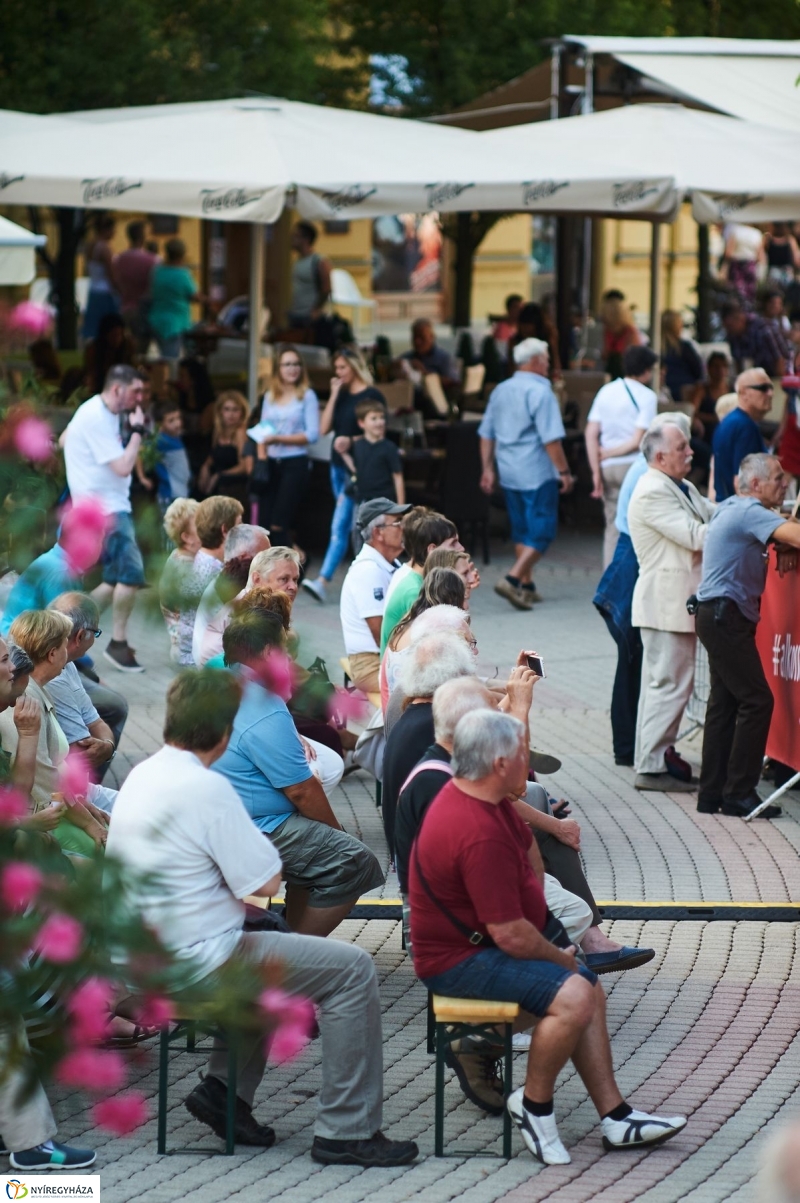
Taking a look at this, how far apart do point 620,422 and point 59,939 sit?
37.5 ft

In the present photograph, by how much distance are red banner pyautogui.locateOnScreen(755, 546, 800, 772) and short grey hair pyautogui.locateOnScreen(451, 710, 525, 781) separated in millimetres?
3836

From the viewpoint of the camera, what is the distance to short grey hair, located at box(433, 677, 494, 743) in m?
5.39

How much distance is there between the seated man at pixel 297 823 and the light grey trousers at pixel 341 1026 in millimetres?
813

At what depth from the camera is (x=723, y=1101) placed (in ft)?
18.7

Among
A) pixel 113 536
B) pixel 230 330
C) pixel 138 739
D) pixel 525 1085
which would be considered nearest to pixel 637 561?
pixel 138 739

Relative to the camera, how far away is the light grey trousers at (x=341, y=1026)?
5098 mm

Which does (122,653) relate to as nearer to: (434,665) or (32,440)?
(434,665)

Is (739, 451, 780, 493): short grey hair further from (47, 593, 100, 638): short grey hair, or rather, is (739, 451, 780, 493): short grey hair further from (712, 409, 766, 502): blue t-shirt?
(47, 593, 100, 638): short grey hair

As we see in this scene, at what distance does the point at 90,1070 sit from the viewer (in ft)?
7.09

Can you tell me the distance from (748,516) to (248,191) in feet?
21.7

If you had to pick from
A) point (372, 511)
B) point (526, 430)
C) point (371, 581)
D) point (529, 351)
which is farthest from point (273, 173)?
point (371, 581)

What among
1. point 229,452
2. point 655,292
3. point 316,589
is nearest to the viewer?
point 316,589

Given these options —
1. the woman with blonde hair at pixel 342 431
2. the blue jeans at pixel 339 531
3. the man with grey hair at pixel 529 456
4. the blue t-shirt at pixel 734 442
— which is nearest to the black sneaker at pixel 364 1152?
the blue t-shirt at pixel 734 442

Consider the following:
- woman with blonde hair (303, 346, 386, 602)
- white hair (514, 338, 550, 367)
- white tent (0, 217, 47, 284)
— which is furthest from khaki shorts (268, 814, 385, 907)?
white hair (514, 338, 550, 367)
